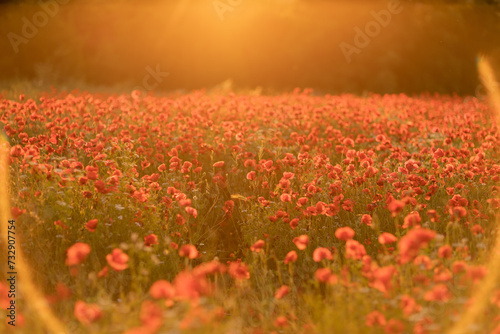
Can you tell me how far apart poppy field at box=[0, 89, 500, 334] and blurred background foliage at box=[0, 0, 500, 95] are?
419 inches

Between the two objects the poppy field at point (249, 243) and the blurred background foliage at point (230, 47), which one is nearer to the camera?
the poppy field at point (249, 243)

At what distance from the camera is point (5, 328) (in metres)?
2.65

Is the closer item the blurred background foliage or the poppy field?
the poppy field

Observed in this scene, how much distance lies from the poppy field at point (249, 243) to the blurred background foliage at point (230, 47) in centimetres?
1064

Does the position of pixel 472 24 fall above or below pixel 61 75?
above

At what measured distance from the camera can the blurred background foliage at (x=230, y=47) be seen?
16906mm

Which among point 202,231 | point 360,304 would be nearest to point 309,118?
point 202,231

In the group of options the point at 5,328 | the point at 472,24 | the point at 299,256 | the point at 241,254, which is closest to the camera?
the point at 5,328

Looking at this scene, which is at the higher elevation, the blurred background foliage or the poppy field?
the blurred background foliage

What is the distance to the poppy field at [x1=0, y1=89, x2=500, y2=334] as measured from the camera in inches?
97.3

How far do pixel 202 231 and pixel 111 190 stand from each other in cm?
129

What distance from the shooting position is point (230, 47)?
1702 centimetres

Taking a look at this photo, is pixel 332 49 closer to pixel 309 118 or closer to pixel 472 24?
pixel 472 24

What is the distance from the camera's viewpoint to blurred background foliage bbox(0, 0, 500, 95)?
55.5ft
